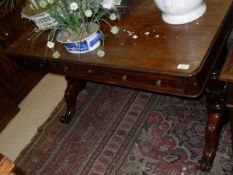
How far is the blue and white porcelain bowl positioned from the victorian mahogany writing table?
3 centimetres

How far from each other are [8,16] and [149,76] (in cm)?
163

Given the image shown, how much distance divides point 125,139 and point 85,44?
0.69m

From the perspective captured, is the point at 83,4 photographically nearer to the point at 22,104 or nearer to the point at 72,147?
the point at 72,147

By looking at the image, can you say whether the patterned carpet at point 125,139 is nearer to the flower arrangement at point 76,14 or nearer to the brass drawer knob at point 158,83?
the brass drawer knob at point 158,83

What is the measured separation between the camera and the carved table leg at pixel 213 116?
1.38m

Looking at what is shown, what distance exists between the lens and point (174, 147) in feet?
5.47

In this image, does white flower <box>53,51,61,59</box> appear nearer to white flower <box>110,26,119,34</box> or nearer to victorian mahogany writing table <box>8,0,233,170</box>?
victorian mahogany writing table <box>8,0,233,170</box>

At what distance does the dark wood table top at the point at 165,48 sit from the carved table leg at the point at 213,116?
163 millimetres

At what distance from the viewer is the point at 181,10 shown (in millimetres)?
1298

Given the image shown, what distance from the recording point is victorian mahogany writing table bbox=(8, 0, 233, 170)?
1175 mm

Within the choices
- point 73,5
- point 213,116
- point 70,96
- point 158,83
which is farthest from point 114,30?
point 70,96

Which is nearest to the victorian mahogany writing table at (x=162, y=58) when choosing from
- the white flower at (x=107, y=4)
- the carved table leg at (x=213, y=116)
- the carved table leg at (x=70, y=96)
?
the carved table leg at (x=213, y=116)

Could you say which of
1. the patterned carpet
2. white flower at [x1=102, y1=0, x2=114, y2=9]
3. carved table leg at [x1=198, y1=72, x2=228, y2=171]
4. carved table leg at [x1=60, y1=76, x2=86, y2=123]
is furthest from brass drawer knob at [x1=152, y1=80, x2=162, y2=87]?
carved table leg at [x1=60, y1=76, x2=86, y2=123]

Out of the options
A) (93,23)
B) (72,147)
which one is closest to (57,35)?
(93,23)
